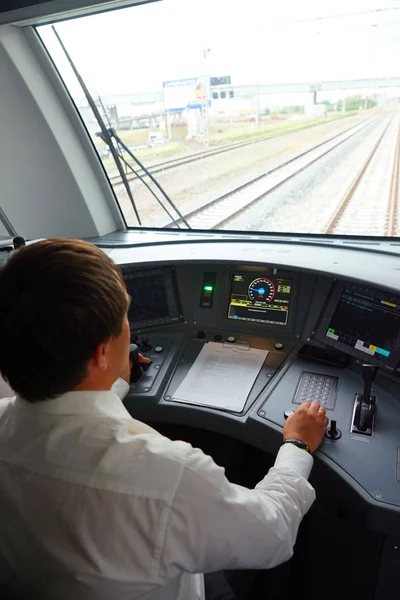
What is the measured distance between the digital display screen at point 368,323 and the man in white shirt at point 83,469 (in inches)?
39.4

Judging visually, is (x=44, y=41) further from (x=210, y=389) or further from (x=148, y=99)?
(x=210, y=389)

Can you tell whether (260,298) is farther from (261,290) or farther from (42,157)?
(42,157)

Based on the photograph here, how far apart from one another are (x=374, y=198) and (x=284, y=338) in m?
0.97

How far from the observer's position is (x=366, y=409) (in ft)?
4.58

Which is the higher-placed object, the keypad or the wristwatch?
the wristwatch

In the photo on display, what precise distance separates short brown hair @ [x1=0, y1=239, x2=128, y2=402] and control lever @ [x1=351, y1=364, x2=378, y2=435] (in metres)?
0.92

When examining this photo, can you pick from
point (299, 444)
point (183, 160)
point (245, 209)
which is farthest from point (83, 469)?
point (183, 160)

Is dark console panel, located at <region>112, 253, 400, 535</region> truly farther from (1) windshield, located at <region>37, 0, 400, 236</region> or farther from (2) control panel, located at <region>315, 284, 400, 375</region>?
(1) windshield, located at <region>37, 0, 400, 236</region>

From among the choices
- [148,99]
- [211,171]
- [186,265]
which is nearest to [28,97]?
[148,99]

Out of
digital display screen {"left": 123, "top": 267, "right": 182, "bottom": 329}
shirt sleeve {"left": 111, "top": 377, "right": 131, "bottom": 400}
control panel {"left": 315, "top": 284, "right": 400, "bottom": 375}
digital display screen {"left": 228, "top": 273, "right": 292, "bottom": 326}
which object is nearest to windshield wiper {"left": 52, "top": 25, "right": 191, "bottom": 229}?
digital display screen {"left": 123, "top": 267, "right": 182, "bottom": 329}

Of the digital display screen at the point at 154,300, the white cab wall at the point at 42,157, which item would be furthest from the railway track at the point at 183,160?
the digital display screen at the point at 154,300

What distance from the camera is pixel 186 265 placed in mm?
2027

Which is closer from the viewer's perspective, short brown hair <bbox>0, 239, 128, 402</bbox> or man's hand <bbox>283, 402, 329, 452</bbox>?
short brown hair <bbox>0, 239, 128, 402</bbox>

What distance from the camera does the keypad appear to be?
4.99 ft
